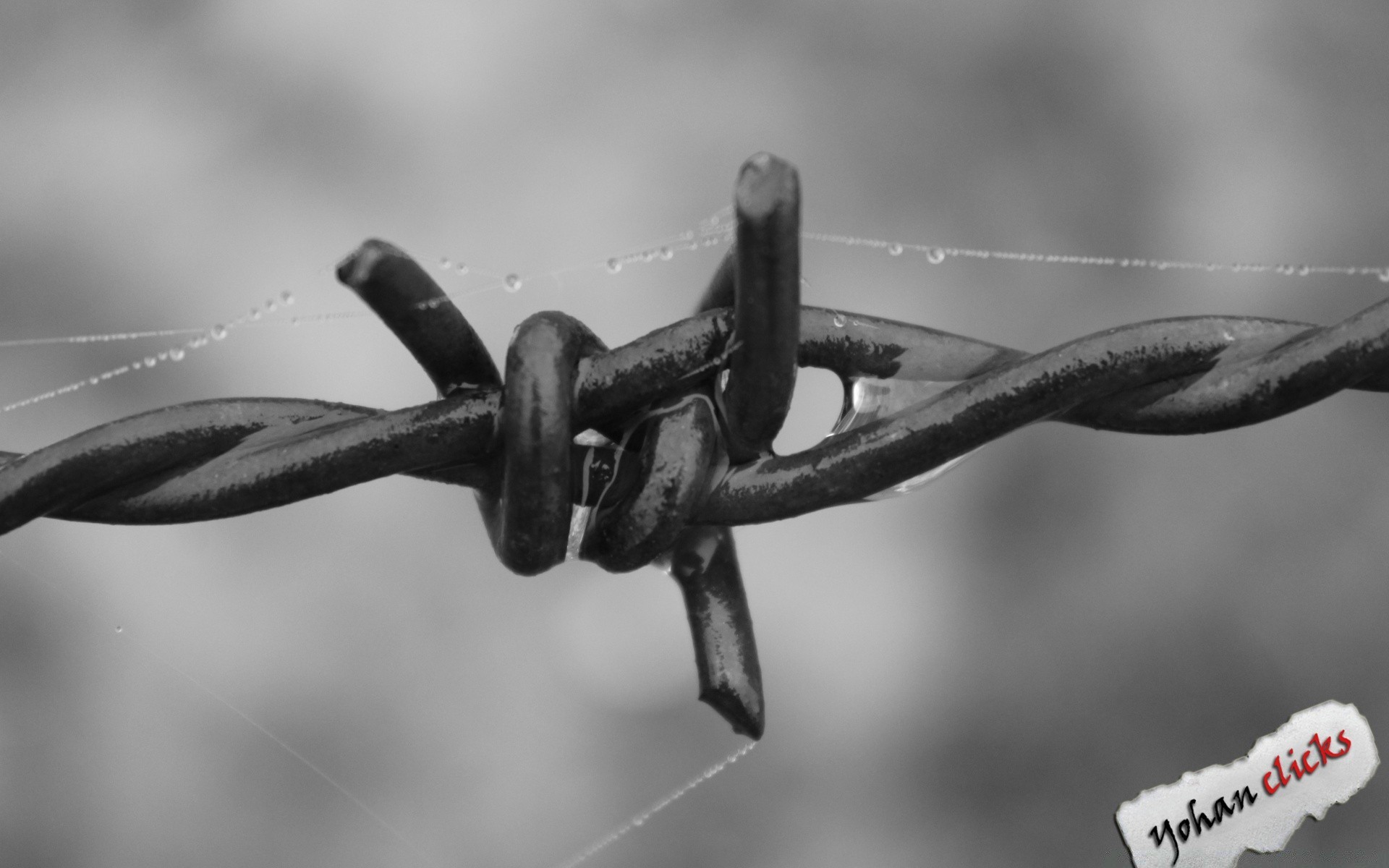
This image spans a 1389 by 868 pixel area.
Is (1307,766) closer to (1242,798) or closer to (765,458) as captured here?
(1242,798)

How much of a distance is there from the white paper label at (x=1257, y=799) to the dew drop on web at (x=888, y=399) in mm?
167

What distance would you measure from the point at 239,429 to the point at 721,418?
0.12 m

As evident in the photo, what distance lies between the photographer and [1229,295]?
1824 mm

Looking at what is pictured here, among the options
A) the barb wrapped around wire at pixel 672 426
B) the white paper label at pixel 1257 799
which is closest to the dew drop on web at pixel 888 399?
the barb wrapped around wire at pixel 672 426

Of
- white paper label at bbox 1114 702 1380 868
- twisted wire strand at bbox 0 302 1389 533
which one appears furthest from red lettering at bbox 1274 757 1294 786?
twisted wire strand at bbox 0 302 1389 533

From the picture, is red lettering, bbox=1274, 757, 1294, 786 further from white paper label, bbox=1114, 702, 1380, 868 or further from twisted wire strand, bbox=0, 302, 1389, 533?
twisted wire strand, bbox=0, 302, 1389, 533

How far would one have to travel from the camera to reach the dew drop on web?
1.08 feet

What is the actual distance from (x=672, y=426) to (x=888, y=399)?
2.5 inches

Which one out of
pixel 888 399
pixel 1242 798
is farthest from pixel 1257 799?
pixel 888 399

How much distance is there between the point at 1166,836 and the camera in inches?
16.7

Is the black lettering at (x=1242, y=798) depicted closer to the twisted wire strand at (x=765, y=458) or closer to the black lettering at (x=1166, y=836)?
the black lettering at (x=1166, y=836)

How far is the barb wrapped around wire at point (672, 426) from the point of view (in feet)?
0.99

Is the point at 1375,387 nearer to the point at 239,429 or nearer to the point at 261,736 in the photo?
the point at 239,429

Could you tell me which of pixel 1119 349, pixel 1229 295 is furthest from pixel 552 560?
pixel 1229 295
